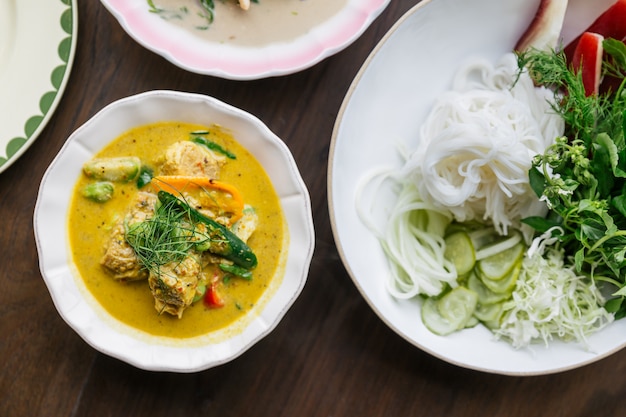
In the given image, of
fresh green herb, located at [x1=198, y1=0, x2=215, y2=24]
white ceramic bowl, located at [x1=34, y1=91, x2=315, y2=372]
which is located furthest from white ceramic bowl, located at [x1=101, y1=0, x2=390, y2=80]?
white ceramic bowl, located at [x1=34, y1=91, x2=315, y2=372]

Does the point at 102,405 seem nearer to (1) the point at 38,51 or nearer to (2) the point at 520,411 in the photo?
(1) the point at 38,51

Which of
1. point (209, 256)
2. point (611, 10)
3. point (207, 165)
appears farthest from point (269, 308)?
point (611, 10)

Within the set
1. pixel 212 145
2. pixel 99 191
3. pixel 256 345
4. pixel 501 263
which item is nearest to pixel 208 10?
pixel 212 145

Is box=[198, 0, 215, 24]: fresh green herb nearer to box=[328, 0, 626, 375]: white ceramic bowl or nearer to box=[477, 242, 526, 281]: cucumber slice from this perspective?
box=[328, 0, 626, 375]: white ceramic bowl

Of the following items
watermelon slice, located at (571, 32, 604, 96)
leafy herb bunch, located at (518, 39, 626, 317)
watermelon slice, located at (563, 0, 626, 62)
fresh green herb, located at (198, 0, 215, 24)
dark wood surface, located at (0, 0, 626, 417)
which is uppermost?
watermelon slice, located at (563, 0, 626, 62)

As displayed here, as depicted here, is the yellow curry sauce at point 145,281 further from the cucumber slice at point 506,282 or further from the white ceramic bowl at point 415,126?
the cucumber slice at point 506,282

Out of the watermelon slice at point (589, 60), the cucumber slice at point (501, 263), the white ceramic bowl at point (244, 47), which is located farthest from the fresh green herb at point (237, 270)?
the watermelon slice at point (589, 60)

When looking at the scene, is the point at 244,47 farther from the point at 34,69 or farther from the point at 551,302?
the point at 551,302
